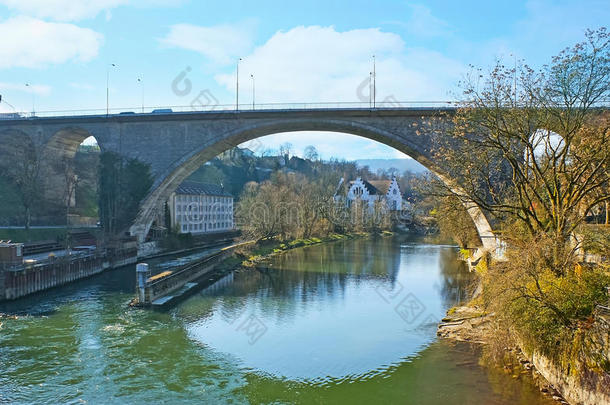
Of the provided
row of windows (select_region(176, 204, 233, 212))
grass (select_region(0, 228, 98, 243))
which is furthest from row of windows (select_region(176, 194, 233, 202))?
grass (select_region(0, 228, 98, 243))

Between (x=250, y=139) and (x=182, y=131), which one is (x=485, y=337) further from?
(x=182, y=131)

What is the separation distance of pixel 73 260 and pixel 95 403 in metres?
13.2

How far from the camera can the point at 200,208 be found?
139 ft

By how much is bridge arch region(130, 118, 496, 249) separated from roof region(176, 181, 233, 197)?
9789 millimetres

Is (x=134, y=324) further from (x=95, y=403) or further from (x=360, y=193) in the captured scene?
(x=360, y=193)

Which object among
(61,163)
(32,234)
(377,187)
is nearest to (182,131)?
(61,163)

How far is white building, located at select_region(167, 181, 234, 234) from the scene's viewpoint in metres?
38.2

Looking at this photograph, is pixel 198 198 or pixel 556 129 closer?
pixel 556 129

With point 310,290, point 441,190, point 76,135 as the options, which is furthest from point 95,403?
point 76,135

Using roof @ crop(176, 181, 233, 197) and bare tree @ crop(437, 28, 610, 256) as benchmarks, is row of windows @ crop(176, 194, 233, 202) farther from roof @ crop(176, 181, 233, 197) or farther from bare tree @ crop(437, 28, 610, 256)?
bare tree @ crop(437, 28, 610, 256)

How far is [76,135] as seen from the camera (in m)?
30.3

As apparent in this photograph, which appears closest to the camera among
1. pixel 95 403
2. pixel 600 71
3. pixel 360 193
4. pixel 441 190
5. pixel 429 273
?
pixel 95 403

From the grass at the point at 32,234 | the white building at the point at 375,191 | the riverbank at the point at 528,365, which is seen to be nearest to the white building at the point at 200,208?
the grass at the point at 32,234

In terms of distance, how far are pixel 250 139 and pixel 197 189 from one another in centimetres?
1516
